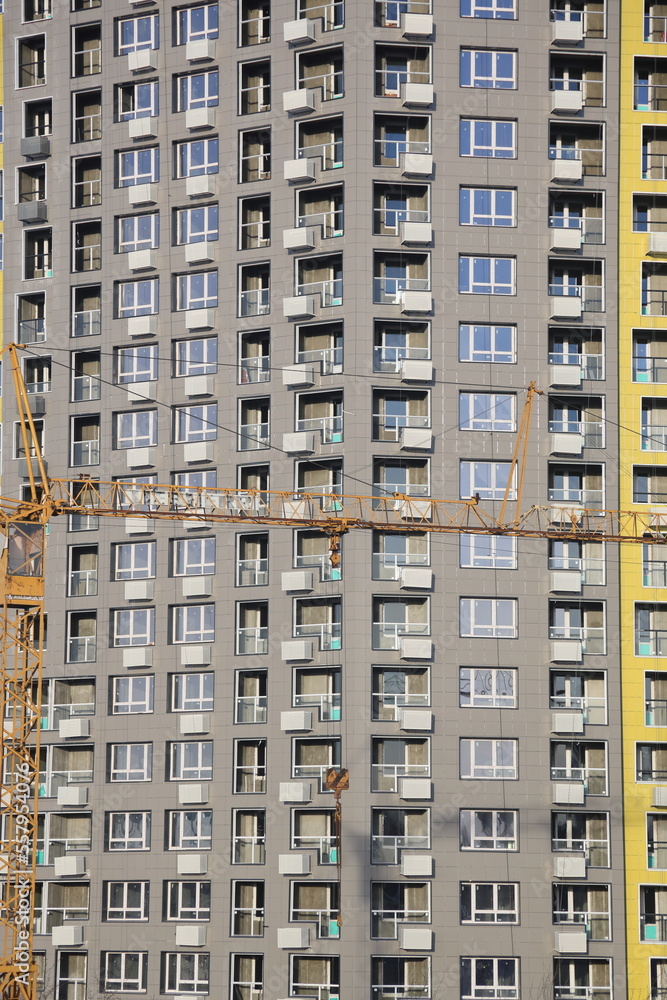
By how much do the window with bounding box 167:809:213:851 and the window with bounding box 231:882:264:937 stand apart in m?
2.60

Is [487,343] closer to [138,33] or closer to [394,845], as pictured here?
[394,845]

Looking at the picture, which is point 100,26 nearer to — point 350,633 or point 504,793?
point 350,633

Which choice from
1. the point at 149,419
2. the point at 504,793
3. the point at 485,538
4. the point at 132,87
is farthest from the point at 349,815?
the point at 132,87

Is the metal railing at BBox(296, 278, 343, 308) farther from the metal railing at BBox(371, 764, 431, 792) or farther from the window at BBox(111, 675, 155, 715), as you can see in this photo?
the metal railing at BBox(371, 764, 431, 792)

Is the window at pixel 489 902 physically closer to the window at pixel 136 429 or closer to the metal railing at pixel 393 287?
the window at pixel 136 429

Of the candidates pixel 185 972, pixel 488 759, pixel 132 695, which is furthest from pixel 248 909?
pixel 488 759

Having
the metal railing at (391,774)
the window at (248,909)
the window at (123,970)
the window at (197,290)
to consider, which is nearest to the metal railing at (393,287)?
the window at (197,290)

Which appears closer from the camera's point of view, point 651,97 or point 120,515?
point 120,515

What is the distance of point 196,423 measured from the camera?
8425 centimetres

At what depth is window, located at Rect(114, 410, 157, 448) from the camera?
279ft

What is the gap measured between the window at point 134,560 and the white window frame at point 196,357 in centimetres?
889

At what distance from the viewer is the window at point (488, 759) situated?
7750 cm

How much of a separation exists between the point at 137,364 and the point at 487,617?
74.3ft

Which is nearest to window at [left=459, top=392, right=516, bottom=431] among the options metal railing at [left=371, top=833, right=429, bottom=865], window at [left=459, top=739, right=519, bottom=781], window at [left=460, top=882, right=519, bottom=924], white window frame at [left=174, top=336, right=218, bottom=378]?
white window frame at [left=174, top=336, right=218, bottom=378]
